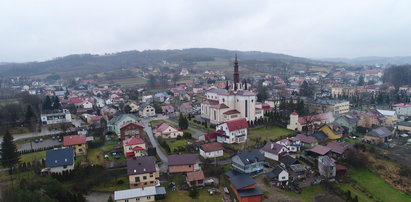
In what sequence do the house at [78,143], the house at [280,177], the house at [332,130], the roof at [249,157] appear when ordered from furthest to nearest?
the house at [332,130] → the house at [78,143] → the roof at [249,157] → the house at [280,177]

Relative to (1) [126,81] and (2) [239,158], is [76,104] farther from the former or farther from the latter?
(1) [126,81]

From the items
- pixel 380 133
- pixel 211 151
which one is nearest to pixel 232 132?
pixel 211 151

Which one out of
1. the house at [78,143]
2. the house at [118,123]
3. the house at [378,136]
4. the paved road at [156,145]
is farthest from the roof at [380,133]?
the house at [78,143]

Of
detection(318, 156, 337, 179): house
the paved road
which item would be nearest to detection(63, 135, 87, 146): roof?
the paved road

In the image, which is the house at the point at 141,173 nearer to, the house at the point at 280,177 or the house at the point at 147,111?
the house at the point at 280,177

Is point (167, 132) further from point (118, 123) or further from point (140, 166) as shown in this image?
point (140, 166)

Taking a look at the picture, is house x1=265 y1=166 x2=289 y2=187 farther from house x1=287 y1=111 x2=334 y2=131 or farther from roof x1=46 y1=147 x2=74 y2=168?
roof x1=46 y1=147 x2=74 y2=168
